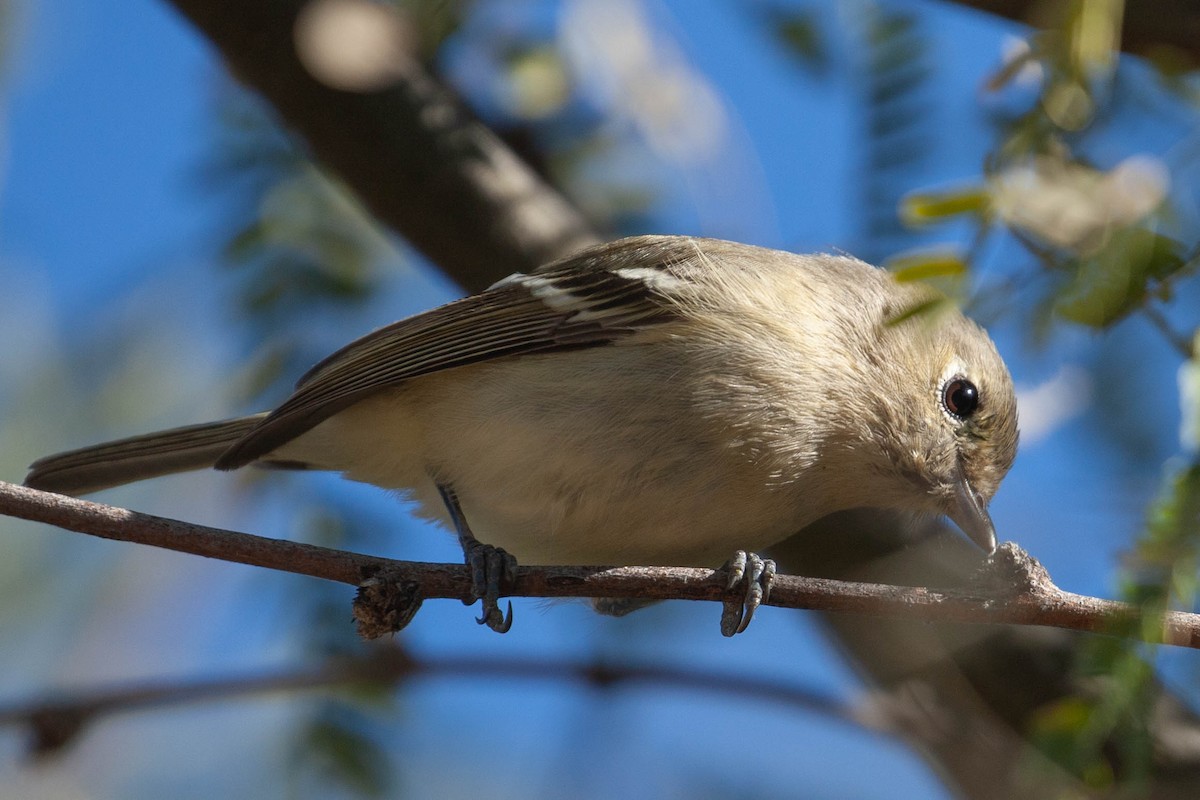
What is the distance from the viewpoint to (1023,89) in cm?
284

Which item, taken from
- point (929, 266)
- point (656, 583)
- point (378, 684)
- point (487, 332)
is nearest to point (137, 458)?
point (378, 684)

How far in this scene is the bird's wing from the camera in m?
3.14

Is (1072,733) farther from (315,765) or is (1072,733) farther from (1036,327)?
(315,765)

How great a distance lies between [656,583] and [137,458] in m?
1.90

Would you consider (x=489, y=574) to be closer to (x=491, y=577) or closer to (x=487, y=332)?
(x=491, y=577)

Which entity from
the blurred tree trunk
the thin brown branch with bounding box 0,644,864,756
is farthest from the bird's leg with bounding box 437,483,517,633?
the blurred tree trunk

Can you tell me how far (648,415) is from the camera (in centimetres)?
290

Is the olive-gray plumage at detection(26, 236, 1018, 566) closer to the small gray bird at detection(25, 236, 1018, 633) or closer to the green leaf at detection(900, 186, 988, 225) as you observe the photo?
the small gray bird at detection(25, 236, 1018, 633)

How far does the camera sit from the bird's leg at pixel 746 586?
250 cm

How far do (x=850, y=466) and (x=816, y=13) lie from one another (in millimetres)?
1257

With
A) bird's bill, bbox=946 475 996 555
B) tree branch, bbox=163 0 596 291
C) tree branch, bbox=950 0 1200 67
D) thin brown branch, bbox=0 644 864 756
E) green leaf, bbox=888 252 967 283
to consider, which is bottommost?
thin brown branch, bbox=0 644 864 756

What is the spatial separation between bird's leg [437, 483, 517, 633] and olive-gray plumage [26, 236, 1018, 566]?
25 cm

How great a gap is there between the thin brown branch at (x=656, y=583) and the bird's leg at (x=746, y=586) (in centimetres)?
22

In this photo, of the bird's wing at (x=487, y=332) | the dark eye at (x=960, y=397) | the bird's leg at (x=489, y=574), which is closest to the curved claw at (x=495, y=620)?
the bird's leg at (x=489, y=574)
